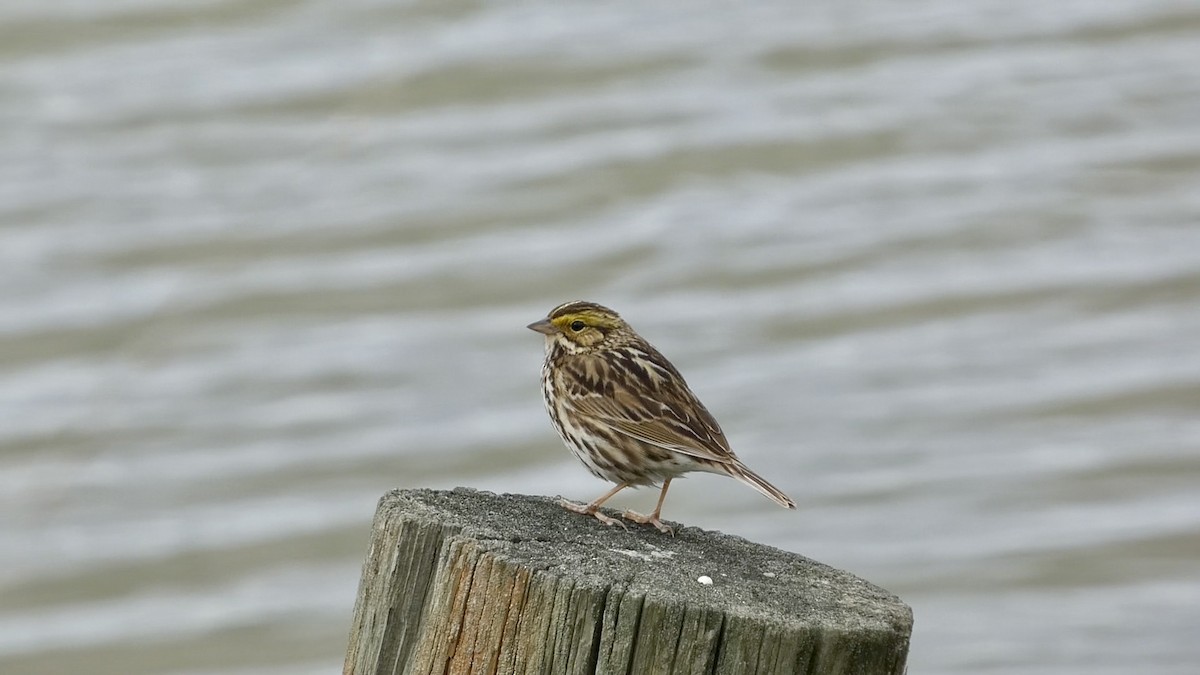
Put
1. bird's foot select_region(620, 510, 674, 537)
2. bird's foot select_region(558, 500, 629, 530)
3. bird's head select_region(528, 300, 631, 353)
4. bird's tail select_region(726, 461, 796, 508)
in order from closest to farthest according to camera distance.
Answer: bird's foot select_region(558, 500, 629, 530) → bird's foot select_region(620, 510, 674, 537) → bird's tail select_region(726, 461, 796, 508) → bird's head select_region(528, 300, 631, 353)

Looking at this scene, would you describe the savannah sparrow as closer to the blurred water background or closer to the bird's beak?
the bird's beak

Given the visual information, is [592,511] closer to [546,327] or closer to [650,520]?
[650,520]

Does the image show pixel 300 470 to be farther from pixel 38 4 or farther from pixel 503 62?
pixel 38 4

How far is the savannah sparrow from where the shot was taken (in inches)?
246

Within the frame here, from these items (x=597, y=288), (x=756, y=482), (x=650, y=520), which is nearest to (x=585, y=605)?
(x=650, y=520)

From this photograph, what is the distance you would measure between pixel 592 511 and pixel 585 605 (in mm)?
974

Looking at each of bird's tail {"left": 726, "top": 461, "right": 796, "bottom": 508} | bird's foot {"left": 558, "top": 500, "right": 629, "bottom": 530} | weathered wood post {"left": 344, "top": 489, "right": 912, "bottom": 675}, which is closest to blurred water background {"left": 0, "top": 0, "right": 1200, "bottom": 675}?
bird's tail {"left": 726, "top": 461, "right": 796, "bottom": 508}

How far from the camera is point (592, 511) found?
571 cm

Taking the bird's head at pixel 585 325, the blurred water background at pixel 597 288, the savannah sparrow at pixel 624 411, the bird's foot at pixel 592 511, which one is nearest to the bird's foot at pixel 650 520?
the bird's foot at pixel 592 511

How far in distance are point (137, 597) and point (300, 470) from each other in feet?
4.80

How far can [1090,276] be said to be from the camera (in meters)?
15.3

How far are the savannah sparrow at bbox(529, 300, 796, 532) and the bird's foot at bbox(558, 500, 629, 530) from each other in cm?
32

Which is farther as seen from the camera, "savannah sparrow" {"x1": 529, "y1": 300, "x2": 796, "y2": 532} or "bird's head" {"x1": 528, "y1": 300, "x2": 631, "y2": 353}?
"bird's head" {"x1": 528, "y1": 300, "x2": 631, "y2": 353}

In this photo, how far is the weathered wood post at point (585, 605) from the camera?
15.5 ft
